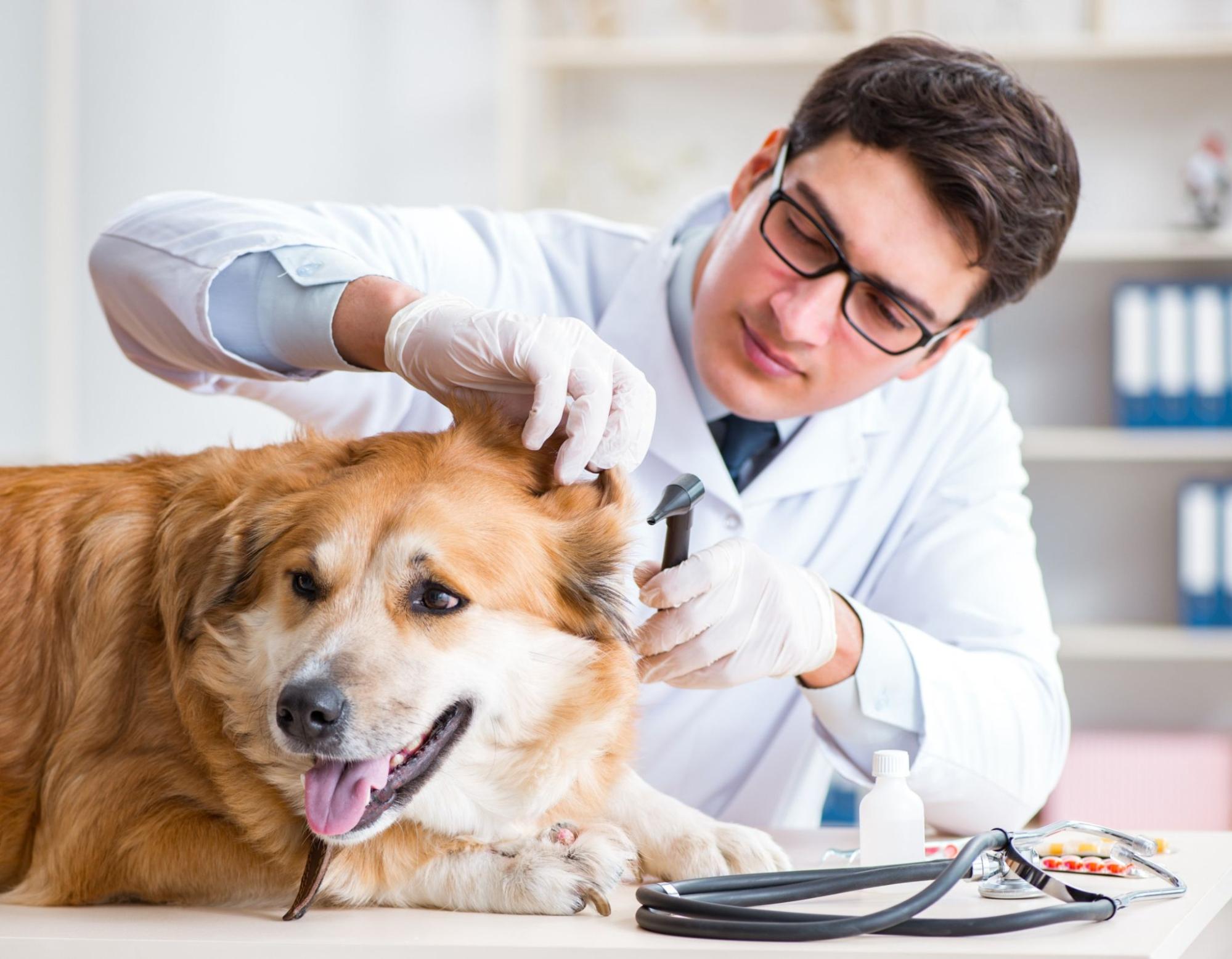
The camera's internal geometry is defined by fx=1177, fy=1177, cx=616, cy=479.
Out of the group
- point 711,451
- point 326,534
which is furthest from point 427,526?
point 711,451

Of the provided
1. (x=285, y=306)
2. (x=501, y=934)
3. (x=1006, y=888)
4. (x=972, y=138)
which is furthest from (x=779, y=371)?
(x=501, y=934)

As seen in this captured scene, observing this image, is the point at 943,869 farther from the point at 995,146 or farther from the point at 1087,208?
the point at 1087,208

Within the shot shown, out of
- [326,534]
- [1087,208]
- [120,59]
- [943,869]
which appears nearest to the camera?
[943,869]

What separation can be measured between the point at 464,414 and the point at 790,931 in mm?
568

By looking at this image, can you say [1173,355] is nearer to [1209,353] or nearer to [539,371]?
[1209,353]

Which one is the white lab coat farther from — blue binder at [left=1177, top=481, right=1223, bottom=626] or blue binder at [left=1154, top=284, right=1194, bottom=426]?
blue binder at [left=1177, top=481, right=1223, bottom=626]

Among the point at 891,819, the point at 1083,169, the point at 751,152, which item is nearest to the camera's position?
the point at 891,819

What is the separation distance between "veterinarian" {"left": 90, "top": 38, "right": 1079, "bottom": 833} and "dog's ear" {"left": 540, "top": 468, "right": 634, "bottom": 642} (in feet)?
0.11

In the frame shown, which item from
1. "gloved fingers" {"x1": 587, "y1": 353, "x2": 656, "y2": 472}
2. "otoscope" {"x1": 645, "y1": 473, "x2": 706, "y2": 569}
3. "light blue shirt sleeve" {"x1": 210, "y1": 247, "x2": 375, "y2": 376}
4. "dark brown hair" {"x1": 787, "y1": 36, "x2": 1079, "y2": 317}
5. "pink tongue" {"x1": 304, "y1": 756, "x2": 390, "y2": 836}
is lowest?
"pink tongue" {"x1": 304, "y1": 756, "x2": 390, "y2": 836}

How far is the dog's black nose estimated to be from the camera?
917 millimetres

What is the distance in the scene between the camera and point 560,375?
1047 millimetres

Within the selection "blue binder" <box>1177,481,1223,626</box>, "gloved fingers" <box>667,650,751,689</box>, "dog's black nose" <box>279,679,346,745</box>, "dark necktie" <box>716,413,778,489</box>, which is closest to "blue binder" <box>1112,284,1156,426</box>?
"blue binder" <box>1177,481,1223,626</box>

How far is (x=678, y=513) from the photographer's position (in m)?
1.08

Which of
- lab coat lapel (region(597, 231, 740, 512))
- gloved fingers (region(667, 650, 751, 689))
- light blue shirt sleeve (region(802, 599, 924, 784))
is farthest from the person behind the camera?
lab coat lapel (region(597, 231, 740, 512))
